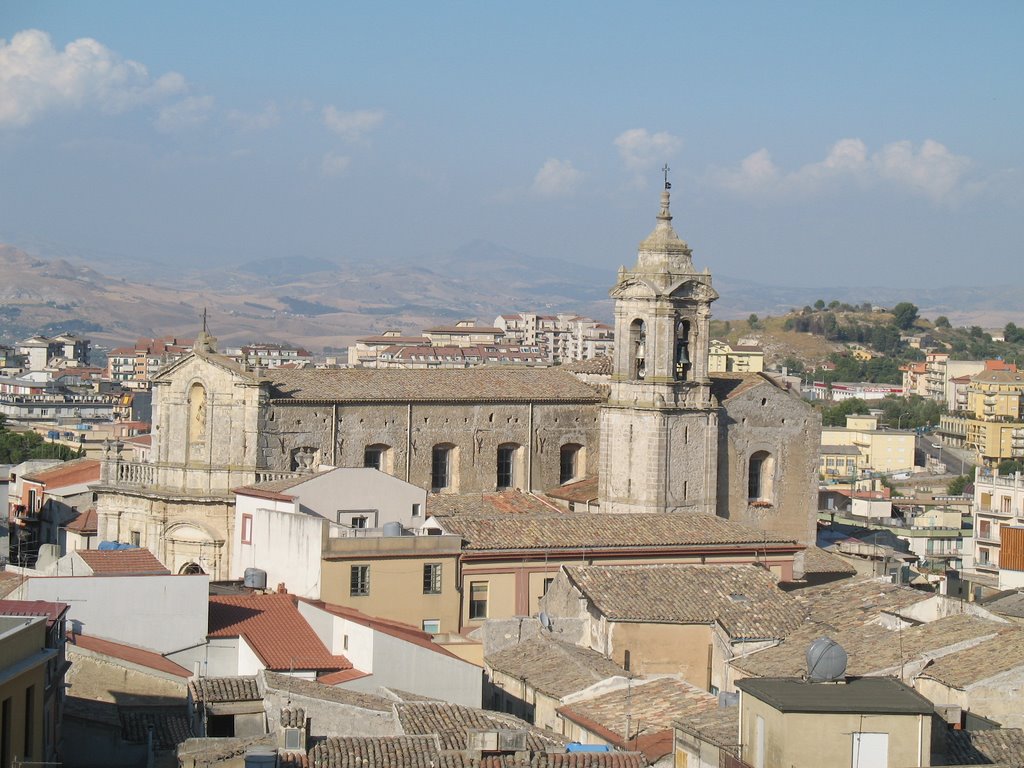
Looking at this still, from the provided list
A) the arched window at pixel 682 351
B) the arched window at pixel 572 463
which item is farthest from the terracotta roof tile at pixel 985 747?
the arched window at pixel 572 463

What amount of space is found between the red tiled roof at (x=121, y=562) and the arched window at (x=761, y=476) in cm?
1944

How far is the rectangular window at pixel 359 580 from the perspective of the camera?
126 feet

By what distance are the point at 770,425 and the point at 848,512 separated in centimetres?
3015

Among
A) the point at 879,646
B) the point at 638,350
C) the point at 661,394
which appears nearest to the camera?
the point at 879,646

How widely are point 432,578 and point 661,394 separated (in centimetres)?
1155

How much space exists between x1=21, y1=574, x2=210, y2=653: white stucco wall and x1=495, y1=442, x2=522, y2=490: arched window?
19088 mm

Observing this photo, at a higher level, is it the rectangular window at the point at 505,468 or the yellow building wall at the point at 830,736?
the rectangular window at the point at 505,468

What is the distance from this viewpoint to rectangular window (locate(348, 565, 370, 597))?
38438 mm

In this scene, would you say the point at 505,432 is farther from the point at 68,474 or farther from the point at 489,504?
the point at 68,474

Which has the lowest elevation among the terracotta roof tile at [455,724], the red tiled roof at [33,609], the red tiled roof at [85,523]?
the terracotta roof tile at [455,724]

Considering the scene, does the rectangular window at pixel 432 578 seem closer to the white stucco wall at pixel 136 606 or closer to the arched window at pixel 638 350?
the white stucco wall at pixel 136 606

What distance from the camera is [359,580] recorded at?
38500mm

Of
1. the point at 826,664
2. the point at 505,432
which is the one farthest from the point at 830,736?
the point at 505,432

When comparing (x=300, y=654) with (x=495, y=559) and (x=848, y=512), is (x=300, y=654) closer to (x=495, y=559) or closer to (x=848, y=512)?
(x=495, y=559)
